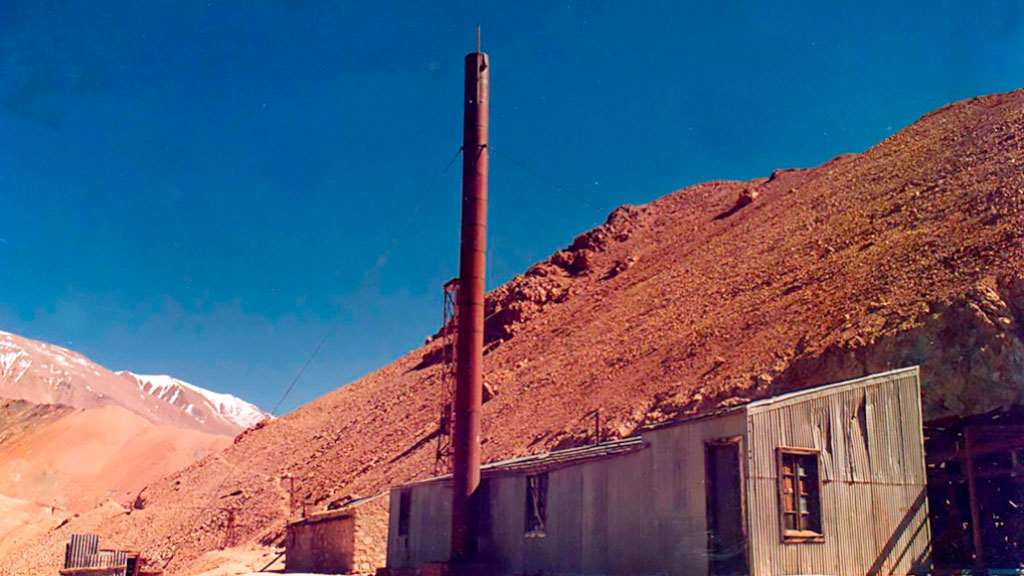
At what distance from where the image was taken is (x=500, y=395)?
49.1m

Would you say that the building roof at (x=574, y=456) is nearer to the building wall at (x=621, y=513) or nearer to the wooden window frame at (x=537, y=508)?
the building wall at (x=621, y=513)

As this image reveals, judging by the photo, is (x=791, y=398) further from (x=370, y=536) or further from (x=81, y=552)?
(x=370, y=536)

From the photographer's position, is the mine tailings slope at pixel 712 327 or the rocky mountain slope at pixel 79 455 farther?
the rocky mountain slope at pixel 79 455

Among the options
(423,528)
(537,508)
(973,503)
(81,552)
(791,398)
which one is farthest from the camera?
(423,528)

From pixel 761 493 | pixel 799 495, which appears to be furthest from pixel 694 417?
pixel 799 495

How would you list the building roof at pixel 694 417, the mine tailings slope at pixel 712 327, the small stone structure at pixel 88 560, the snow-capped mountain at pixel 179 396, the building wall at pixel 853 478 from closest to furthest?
the building wall at pixel 853 478 < the building roof at pixel 694 417 < the small stone structure at pixel 88 560 < the mine tailings slope at pixel 712 327 < the snow-capped mountain at pixel 179 396

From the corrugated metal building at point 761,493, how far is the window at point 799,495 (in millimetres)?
21

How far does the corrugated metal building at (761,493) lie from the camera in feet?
57.4

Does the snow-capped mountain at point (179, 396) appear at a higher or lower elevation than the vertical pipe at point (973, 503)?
higher

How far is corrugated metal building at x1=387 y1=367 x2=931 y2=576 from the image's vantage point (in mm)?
17484

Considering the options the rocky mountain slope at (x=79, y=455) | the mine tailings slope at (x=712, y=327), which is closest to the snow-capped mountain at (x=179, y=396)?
the rocky mountain slope at (x=79, y=455)

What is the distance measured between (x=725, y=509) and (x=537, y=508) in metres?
6.47

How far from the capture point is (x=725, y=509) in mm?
17641

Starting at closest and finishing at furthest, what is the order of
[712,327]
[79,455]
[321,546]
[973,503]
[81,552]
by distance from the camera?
[973,503], [81,552], [321,546], [712,327], [79,455]
